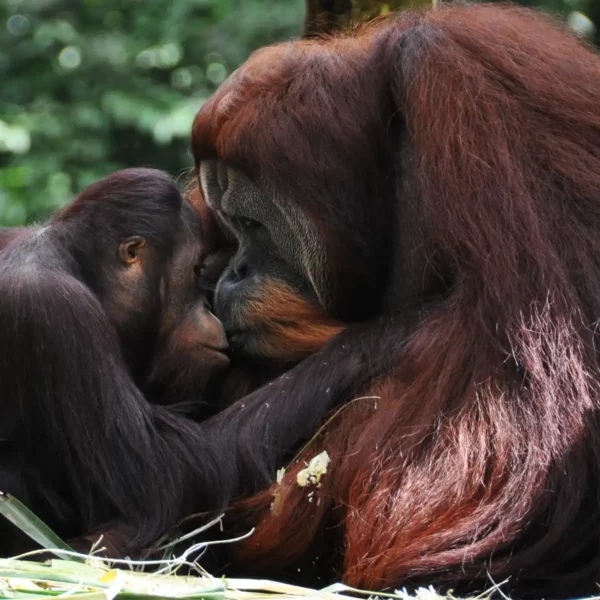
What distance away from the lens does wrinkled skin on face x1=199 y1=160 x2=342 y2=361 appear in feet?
10.8

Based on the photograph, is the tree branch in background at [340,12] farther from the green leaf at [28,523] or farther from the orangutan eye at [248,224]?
the green leaf at [28,523]

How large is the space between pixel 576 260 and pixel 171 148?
179 inches

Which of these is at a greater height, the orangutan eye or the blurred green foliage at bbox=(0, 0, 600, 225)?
the orangutan eye

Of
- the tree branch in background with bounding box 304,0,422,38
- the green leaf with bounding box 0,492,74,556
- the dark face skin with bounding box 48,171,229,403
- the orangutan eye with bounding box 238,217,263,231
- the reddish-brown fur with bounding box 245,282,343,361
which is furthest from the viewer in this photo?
the tree branch in background with bounding box 304,0,422,38

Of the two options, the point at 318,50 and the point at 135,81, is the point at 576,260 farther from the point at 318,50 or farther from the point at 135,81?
the point at 135,81

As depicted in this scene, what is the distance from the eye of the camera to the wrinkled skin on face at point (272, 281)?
3.29m

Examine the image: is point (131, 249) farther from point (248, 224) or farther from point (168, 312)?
point (248, 224)

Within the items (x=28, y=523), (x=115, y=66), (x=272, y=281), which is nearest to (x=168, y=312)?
(x=272, y=281)

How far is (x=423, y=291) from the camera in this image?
308 cm

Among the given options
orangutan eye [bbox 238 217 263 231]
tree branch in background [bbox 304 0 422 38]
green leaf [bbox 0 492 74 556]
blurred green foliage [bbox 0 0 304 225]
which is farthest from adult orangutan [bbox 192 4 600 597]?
blurred green foliage [bbox 0 0 304 225]

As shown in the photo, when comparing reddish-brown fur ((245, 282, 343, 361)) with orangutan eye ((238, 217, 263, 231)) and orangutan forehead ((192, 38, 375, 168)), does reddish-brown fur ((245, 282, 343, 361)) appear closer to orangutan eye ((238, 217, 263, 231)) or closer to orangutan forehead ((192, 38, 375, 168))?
orangutan eye ((238, 217, 263, 231))

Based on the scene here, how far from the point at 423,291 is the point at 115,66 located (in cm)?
430

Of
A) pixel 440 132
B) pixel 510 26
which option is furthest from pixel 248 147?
pixel 510 26

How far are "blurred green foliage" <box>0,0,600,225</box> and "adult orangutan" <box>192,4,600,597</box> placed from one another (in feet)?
10.0
